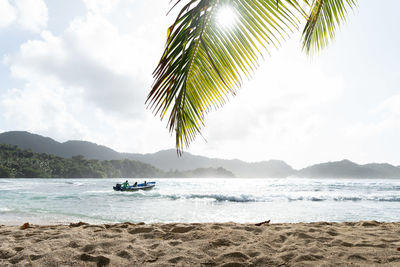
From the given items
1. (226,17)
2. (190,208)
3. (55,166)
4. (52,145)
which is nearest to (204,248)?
(226,17)

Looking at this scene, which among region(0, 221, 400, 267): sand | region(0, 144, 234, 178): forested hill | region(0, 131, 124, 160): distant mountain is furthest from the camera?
region(0, 131, 124, 160): distant mountain

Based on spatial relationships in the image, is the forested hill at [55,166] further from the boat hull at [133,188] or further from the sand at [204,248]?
the sand at [204,248]

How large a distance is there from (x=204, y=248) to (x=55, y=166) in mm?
99728

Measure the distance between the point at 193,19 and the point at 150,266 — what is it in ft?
6.56

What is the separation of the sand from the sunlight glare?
6.40ft

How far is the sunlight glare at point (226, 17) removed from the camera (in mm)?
2010

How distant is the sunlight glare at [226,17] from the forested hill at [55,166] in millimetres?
88093

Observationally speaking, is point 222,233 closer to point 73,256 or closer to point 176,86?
point 73,256

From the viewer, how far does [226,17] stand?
2.03 metres

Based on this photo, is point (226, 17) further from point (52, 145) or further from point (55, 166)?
point (52, 145)

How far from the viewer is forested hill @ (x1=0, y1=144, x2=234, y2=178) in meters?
79.2

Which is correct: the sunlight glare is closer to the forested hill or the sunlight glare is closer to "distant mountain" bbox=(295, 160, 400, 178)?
the forested hill

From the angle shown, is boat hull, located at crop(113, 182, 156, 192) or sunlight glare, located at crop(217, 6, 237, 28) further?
boat hull, located at crop(113, 182, 156, 192)

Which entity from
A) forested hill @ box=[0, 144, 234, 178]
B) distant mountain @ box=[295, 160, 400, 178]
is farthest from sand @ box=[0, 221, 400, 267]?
distant mountain @ box=[295, 160, 400, 178]
